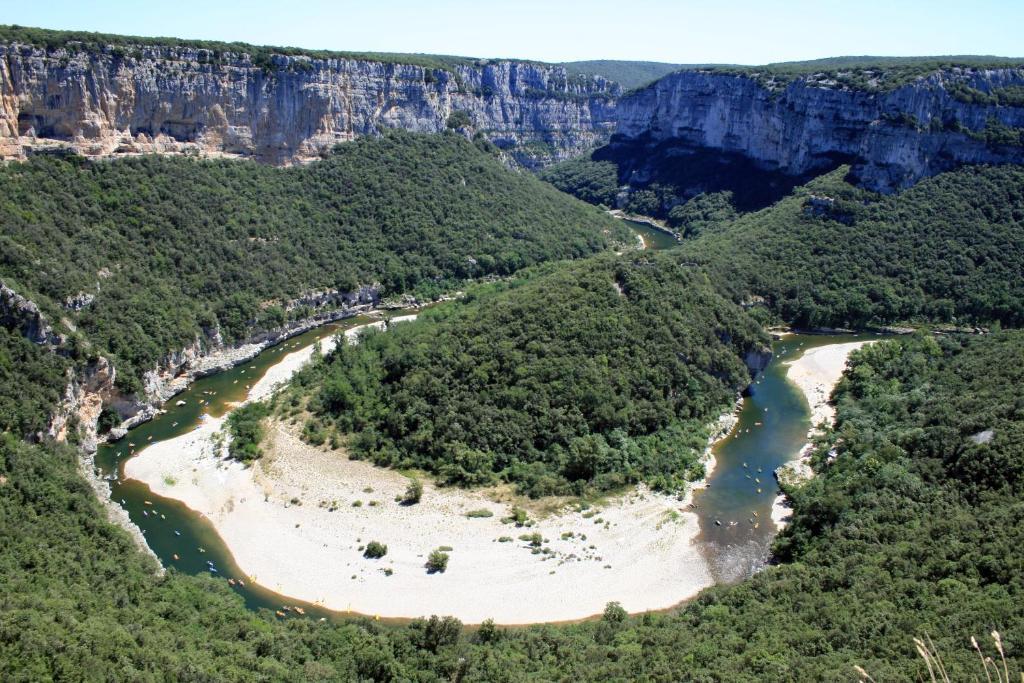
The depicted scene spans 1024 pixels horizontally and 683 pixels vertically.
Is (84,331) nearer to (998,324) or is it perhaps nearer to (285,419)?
(285,419)

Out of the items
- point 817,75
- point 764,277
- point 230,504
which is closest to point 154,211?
point 230,504

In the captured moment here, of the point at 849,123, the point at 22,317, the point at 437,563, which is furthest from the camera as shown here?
the point at 849,123

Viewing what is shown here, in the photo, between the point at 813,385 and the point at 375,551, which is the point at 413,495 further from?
the point at 813,385

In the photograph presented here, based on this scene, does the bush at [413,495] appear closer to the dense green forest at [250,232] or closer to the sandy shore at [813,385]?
the sandy shore at [813,385]

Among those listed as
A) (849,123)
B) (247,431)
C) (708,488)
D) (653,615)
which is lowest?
(653,615)

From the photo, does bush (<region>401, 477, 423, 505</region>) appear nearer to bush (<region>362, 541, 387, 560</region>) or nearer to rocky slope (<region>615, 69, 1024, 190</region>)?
bush (<region>362, 541, 387, 560</region>)

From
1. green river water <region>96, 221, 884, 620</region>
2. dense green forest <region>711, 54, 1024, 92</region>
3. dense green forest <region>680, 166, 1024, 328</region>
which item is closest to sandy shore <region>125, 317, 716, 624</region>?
green river water <region>96, 221, 884, 620</region>

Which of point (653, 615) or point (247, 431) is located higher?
point (247, 431)

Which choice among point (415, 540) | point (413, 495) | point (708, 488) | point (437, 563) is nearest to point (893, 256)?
point (708, 488)
